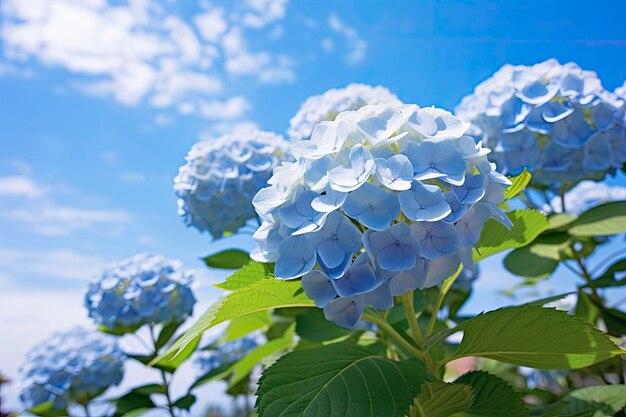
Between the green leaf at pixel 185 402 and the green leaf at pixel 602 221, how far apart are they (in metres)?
1.36

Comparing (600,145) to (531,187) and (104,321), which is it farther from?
(104,321)

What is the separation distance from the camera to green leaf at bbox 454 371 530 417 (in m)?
1.11

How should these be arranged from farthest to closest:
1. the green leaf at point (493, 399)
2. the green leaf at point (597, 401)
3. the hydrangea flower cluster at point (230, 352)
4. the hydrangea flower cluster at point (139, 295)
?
the hydrangea flower cluster at point (230, 352)
the hydrangea flower cluster at point (139, 295)
the green leaf at point (597, 401)
the green leaf at point (493, 399)

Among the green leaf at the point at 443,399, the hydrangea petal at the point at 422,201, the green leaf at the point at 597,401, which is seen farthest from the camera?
the green leaf at the point at 597,401

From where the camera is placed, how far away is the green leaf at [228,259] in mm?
2098

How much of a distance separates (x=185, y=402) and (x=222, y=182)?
781 millimetres

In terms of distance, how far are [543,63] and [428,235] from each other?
130 cm

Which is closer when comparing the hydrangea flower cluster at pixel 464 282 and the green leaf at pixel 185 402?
the green leaf at pixel 185 402

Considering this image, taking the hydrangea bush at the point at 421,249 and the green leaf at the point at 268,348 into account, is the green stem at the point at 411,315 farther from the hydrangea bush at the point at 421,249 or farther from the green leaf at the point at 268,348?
the green leaf at the point at 268,348

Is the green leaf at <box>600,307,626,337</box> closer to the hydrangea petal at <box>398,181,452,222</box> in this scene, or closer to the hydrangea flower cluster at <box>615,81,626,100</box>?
the hydrangea flower cluster at <box>615,81,626,100</box>

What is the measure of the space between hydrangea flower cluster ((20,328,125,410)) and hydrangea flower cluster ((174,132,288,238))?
74 cm

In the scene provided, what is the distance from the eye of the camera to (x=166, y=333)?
7.44 ft

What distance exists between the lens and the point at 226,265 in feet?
6.98

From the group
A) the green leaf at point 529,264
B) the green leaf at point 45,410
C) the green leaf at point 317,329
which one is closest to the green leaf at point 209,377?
the green leaf at point 45,410
